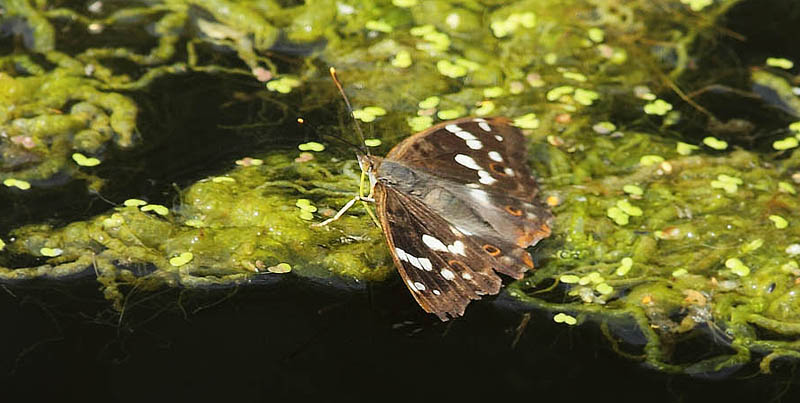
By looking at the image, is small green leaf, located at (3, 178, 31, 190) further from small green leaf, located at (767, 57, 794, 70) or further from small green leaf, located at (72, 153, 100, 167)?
small green leaf, located at (767, 57, 794, 70)

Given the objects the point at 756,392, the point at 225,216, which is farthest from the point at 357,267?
the point at 756,392

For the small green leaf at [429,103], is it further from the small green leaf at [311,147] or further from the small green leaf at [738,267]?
the small green leaf at [738,267]

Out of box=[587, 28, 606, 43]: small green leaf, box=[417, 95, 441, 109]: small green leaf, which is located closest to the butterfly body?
box=[417, 95, 441, 109]: small green leaf

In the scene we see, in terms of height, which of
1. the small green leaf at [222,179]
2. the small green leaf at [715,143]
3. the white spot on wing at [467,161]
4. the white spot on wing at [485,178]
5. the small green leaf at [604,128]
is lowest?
the small green leaf at [715,143]

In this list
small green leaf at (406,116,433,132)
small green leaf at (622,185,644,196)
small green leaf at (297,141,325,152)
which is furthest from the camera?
small green leaf at (406,116,433,132)

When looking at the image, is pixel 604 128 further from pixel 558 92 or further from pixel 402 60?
pixel 402 60

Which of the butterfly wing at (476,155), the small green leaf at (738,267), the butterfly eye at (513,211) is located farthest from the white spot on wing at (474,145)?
the small green leaf at (738,267)

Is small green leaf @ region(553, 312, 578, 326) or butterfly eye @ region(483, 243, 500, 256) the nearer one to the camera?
butterfly eye @ region(483, 243, 500, 256)

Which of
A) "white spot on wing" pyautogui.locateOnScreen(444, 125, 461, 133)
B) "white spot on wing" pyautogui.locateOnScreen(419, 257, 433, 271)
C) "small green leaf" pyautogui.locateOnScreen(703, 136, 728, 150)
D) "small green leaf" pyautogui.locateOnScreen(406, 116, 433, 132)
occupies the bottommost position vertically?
"small green leaf" pyautogui.locateOnScreen(703, 136, 728, 150)
